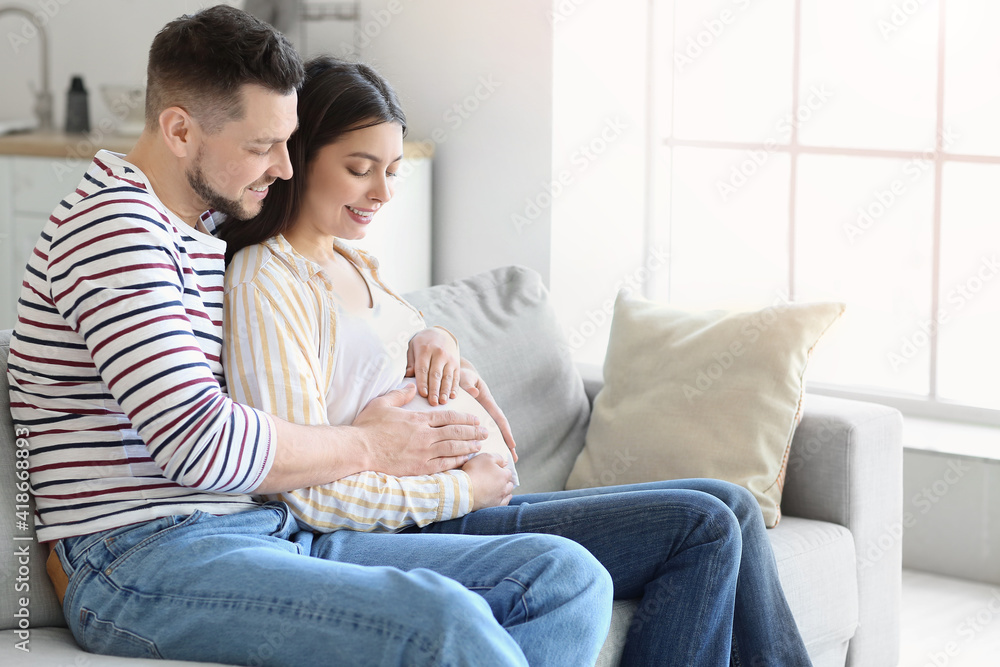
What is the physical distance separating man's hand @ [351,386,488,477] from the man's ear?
17.1 inches

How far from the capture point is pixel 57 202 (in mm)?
3768

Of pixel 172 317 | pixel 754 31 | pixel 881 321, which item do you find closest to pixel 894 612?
pixel 881 321

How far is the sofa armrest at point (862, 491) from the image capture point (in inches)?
79.3

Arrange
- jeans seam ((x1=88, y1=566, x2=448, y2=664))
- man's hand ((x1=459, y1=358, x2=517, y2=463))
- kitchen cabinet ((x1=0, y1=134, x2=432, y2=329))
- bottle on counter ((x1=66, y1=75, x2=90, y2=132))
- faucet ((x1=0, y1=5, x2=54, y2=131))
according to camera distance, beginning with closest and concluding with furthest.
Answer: jeans seam ((x1=88, y1=566, x2=448, y2=664)), man's hand ((x1=459, y1=358, x2=517, y2=463)), kitchen cabinet ((x1=0, y1=134, x2=432, y2=329)), bottle on counter ((x1=66, y1=75, x2=90, y2=132)), faucet ((x1=0, y1=5, x2=54, y2=131))

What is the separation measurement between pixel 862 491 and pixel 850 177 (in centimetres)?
128

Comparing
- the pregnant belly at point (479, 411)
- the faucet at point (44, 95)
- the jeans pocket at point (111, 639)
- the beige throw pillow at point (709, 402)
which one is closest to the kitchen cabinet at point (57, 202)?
the faucet at point (44, 95)

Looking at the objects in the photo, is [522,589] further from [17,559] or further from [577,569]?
[17,559]

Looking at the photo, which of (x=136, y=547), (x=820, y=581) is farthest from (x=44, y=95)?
(x=820, y=581)

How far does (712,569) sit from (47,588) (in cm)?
89

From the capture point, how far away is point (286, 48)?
142cm

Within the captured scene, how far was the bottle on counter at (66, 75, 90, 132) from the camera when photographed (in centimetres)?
408

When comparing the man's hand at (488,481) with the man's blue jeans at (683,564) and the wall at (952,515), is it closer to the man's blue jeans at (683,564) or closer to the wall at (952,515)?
the man's blue jeans at (683,564)
